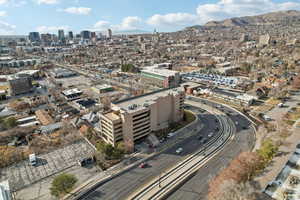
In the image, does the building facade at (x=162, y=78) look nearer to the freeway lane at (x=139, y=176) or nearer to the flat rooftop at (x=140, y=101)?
the flat rooftop at (x=140, y=101)

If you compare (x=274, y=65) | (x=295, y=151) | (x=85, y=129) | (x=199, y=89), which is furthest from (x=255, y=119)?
(x=274, y=65)

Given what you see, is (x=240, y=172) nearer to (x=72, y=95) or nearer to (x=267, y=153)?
(x=267, y=153)

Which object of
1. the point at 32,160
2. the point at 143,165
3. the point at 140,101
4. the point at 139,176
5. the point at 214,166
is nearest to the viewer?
the point at 139,176

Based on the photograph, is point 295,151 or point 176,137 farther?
point 176,137

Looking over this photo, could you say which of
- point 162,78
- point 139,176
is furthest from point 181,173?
point 162,78

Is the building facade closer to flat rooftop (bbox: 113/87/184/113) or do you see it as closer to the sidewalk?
flat rooftop (bbox: 113/87/184/113)

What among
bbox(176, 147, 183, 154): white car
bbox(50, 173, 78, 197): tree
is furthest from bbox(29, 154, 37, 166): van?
bbox(176, 147, 183, 154): white car

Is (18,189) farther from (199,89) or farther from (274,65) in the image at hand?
(274,65)
